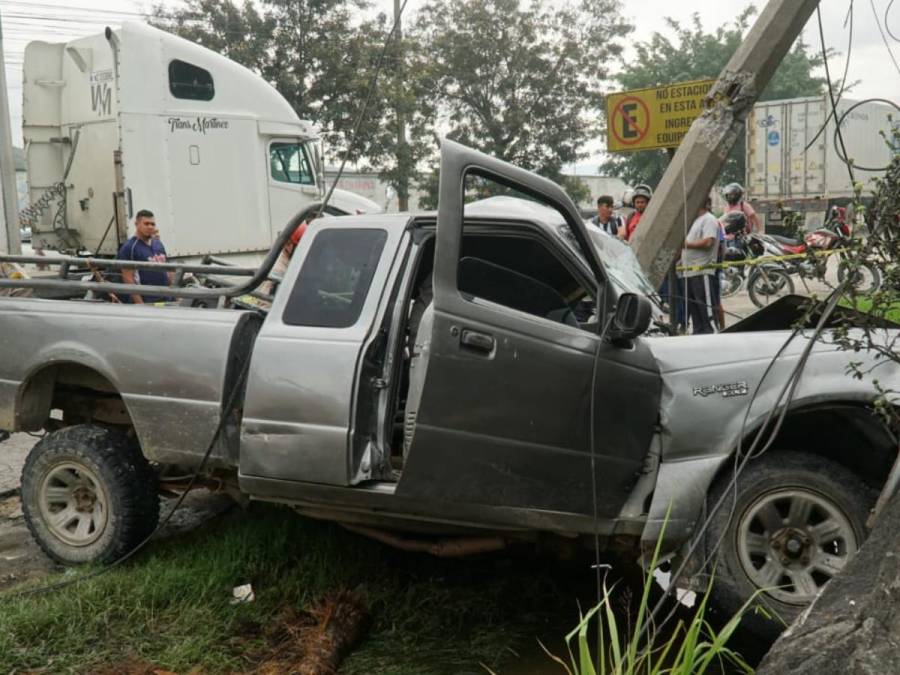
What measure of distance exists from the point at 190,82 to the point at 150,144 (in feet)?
3.39

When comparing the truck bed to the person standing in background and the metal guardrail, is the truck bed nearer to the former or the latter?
the metal guardrail

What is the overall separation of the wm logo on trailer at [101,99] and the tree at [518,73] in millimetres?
14961

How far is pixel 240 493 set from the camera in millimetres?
4582

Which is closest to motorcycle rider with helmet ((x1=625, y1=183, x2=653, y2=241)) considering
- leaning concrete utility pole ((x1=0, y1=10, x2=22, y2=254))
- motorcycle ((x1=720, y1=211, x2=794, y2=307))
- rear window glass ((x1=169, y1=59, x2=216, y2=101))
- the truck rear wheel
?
motorcycle ((x1=720, y1=211, x2=794, y2=307))

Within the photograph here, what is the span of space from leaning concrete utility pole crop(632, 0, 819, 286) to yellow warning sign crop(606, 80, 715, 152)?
235 mm

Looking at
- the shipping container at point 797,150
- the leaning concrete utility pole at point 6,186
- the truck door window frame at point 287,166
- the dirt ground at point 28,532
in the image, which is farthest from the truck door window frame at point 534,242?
the shipping container at point 797,150

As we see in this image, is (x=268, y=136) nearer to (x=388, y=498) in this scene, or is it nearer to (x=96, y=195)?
(x=96, y=195)

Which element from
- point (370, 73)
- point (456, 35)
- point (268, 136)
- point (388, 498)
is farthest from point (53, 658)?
point (456, 35)

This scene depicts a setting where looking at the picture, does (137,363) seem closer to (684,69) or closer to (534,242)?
(534,242)

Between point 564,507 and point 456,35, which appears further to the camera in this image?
point 456,35

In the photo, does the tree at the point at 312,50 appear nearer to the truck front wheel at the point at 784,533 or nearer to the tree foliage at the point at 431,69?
the tree foliage at the point at 431,69

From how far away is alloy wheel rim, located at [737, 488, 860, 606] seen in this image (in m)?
3.69

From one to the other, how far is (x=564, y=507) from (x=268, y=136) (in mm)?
10264

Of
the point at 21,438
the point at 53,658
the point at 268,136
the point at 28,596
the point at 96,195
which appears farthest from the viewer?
the point at 268,136
